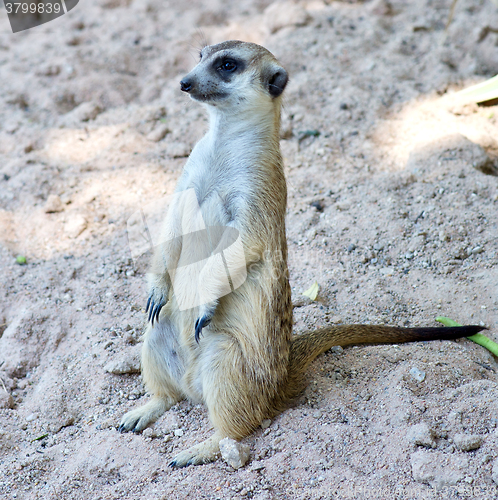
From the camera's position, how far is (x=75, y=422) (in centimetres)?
233

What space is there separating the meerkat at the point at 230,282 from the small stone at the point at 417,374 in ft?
0.69

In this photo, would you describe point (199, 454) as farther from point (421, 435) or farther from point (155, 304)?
point (421, 435)

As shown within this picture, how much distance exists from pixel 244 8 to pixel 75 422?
12.8 feet

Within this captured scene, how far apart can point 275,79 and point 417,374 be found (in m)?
1.24

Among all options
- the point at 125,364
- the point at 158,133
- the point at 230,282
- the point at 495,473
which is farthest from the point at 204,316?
the point at 158,133

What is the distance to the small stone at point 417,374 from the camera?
2.19 metres

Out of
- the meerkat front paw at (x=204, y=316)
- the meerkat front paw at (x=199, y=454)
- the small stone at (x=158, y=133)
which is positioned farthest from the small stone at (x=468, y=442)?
the small stone at (x=158, y=133)

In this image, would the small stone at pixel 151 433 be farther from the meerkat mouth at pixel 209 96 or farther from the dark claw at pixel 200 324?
the meerkat mouth at pixel 209 96

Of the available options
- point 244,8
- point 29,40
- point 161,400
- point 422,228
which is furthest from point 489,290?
point 29,40

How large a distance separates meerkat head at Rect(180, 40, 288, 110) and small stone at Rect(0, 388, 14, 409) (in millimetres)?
1408

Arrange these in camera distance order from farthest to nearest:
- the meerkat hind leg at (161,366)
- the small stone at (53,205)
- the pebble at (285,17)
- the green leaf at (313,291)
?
1. the pebble at (285,17)
2. the small stone at (53,205)
3. the green leaf at (313,291)
4. the meerkat hind leg at (161,366)

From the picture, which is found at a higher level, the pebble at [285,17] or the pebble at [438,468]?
the pebble at [285,17]

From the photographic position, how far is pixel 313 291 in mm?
2785

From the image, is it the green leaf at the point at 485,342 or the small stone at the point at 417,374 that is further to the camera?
the green leaf at the point at 485,342
